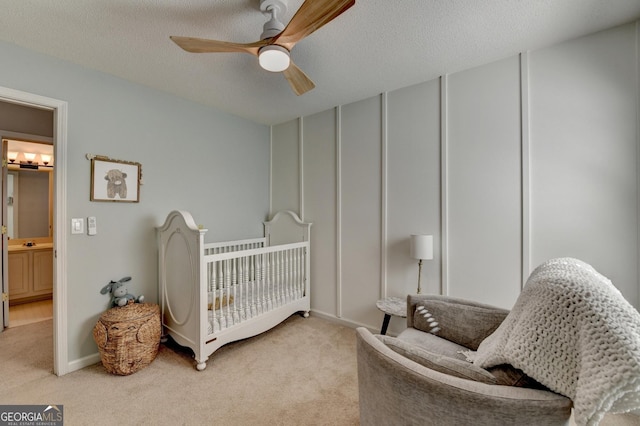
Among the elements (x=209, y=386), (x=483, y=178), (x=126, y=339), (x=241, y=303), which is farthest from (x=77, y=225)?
(x=483, y=178)

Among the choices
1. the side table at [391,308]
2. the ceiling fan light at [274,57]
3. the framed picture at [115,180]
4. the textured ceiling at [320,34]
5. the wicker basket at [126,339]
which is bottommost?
the wicker basket at [126,339]

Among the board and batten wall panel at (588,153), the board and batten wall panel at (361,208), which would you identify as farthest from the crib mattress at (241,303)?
the board and batten wall panel at (588,153)

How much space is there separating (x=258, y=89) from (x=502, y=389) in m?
2.72

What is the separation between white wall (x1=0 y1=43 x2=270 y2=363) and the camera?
6.85 ft

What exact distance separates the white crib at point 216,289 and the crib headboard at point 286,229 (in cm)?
8

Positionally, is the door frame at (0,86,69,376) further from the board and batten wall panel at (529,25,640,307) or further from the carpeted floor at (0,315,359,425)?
the board and batten wall panel at (529,25,640,307)

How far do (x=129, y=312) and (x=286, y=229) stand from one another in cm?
177

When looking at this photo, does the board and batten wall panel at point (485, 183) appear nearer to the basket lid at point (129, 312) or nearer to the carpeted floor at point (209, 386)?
the carpeted floor at point (209, 386)

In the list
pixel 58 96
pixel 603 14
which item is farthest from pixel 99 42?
pixel 603 14

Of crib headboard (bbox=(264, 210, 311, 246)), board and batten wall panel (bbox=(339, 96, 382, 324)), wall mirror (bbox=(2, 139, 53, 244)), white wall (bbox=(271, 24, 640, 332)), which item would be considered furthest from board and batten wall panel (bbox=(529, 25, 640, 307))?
wall mirror (bbox=(2, 139, 53, 244))

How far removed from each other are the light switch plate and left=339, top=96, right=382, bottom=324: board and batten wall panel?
7.65 feet

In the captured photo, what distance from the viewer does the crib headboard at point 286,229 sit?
3209 millimetres

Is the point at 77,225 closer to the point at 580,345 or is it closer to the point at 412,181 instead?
the point at 412,181

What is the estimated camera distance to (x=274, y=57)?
59.6 inches
